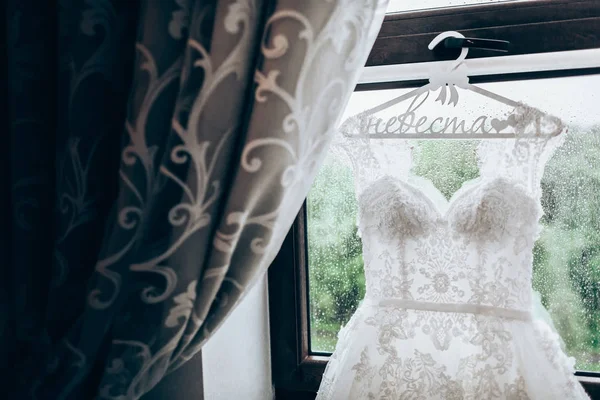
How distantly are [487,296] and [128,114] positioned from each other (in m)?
0.70

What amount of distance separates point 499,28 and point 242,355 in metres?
0.86

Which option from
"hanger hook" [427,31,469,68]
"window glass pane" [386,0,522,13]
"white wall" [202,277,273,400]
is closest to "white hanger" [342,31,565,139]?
"hanger hook" [427,31,469,68]

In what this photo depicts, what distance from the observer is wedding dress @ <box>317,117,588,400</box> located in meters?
0.86

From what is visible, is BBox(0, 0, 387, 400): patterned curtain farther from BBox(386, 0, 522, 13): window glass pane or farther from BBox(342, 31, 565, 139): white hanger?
BBox(386, 0, 522, 13): window glass pane

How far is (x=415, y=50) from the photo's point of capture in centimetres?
103

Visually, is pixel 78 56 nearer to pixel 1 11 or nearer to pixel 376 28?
pixel 1 11

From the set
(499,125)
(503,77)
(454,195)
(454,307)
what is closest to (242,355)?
(454,307)

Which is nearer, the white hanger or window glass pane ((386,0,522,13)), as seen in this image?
the white hanger

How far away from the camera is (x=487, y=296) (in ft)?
2.97

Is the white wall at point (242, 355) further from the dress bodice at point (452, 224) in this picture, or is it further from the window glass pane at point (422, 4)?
the window glass pane at point (422, 4)

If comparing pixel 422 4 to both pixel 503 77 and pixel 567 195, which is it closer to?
pixel 503 77

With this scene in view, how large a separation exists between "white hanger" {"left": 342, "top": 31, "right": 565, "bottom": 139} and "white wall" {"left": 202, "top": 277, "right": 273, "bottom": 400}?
1.45ft

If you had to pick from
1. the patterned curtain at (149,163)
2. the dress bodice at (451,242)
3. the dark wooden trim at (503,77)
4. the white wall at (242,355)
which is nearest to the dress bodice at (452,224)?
the dress bodice at (451,242)

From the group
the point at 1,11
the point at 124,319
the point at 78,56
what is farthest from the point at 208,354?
the point at 1,11
